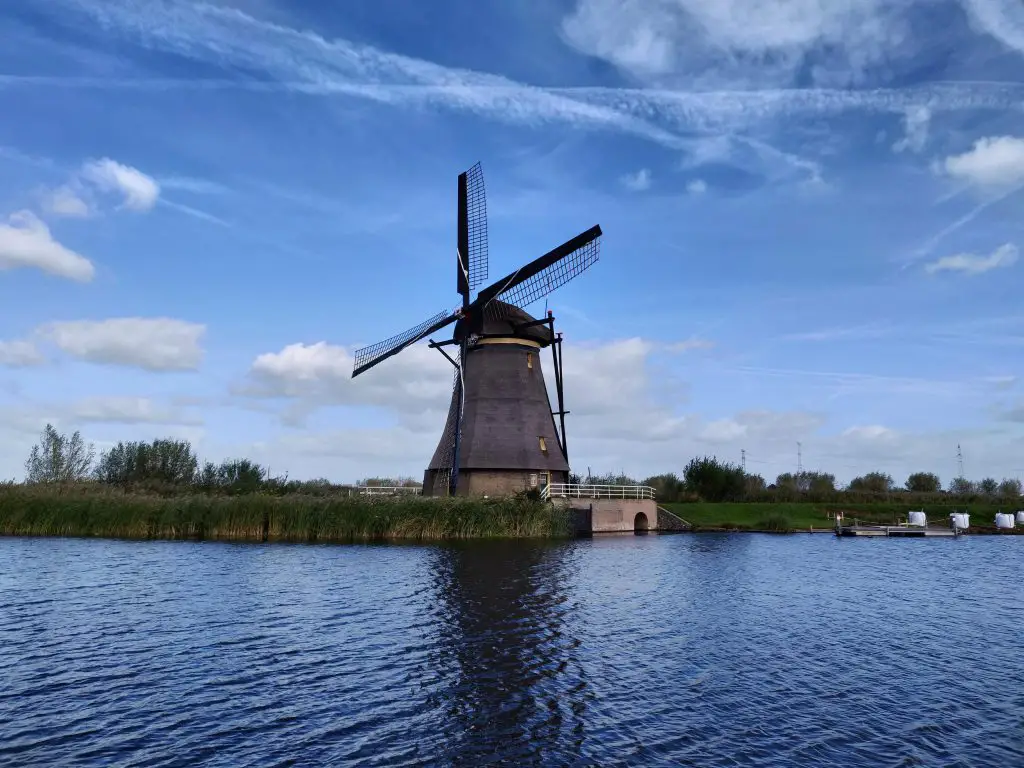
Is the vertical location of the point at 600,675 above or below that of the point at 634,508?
below

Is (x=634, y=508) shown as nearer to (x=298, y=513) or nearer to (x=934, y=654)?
(x=298, y=513)

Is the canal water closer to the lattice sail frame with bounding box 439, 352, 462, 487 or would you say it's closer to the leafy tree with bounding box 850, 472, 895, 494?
the lattice sail frame with bounding box 439, 352, 462, 487

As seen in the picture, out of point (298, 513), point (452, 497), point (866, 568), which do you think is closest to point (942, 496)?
point (866, 568)

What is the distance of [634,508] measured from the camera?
4156cm

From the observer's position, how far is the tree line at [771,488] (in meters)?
54.0

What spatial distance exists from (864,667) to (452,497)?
77.0 ft

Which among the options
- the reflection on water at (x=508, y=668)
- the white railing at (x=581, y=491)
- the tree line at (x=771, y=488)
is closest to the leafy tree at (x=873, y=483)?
the tree line at (x=771, y=488)

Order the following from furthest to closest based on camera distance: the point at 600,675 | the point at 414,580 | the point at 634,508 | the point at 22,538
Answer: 1. the point at 634,508
2. the point at 22,538
3. the point at 414,580
4. the point at 600,675

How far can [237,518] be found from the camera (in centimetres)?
3173

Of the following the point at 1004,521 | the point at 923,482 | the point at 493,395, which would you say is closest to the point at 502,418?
the point at 493,395

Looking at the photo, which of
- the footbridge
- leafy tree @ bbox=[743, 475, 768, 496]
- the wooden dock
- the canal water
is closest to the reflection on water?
the canal water

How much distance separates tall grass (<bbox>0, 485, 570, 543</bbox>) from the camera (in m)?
31.9

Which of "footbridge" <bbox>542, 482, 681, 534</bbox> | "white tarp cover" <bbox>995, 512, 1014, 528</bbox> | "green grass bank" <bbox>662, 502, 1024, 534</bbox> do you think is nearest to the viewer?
"footbridge" <bbox>542, 482, 681, 534</bbox>

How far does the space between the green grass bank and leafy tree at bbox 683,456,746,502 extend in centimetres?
224
